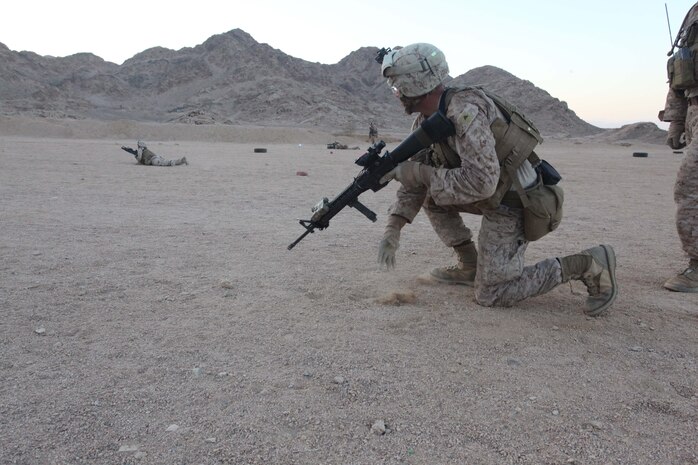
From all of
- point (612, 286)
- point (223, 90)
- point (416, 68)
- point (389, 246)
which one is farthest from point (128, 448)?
point (223, 90)

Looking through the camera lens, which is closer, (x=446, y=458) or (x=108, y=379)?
(x=446, y=458)

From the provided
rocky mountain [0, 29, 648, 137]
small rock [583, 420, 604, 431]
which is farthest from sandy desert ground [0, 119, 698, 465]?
rocky mountain [0, 29, 648, 137]

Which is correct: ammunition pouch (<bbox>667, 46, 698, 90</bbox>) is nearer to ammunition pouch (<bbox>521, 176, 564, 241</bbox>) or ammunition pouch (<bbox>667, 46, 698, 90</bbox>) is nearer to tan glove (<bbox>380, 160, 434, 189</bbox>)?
ammunition pouch (<bbox>521, 176, 564, 241</bbox>)

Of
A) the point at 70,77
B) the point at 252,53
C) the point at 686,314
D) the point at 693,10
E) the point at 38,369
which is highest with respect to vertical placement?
the point at 252,53

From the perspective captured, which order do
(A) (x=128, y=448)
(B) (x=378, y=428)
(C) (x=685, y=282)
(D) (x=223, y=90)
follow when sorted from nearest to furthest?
(A) (x=128, y=448), (B) (x=378, y=428), (C) (x=685, y=282), (D) (x=223, y=90)

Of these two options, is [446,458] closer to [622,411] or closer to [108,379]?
[622,411]

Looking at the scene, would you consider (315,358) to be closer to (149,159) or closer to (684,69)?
(684,69)

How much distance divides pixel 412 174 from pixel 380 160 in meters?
0.22

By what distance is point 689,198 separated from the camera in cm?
401

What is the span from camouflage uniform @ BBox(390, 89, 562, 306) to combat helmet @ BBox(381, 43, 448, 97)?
0.18m

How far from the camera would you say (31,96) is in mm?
58625

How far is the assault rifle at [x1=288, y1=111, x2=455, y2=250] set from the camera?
314cm

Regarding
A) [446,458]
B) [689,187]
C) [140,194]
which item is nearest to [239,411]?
[446,458]

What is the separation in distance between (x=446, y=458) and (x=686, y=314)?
2237 millimetres
